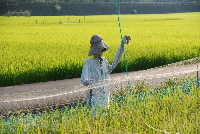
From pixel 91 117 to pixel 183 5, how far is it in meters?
106

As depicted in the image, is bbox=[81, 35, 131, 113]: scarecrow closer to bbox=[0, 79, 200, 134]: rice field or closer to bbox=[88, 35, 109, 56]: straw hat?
bbox=[88, 35, 109, 56]: straw hat

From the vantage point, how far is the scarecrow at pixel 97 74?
4.16m

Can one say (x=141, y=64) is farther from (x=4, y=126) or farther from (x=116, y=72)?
(x=4, y=126)

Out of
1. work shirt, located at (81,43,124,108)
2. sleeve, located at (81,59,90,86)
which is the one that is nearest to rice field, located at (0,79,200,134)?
work shirt, located at (81,43,124,108)

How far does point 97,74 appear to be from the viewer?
430cm

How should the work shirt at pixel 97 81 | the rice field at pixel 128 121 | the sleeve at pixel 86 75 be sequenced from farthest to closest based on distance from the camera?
the work shirt at pixel 97 81 < the sleeve at pixel 86 75 < the rice field at pixel 128 121

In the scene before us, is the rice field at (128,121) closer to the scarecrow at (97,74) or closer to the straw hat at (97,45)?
the scarecrow at (97,74)

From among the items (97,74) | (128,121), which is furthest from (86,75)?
(128,121)

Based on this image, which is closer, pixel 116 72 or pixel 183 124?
pixel 183 124

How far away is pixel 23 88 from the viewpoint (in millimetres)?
8836

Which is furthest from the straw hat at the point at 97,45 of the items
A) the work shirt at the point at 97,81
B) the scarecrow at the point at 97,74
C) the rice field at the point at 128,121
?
the rice field at the point at 128,121

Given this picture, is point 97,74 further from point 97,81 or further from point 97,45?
point 97,45

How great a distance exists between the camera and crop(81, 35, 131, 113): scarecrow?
416cm

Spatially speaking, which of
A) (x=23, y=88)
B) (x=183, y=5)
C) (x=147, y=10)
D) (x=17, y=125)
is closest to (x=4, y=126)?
(x=17, y=125)
